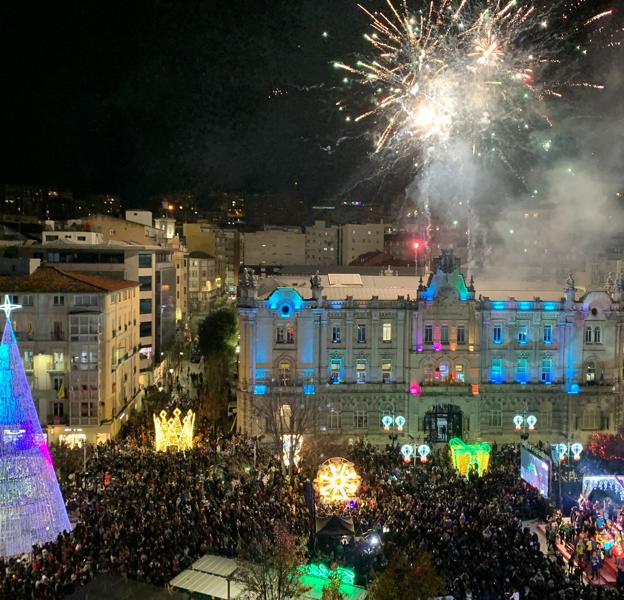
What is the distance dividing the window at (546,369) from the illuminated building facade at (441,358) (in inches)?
2.6

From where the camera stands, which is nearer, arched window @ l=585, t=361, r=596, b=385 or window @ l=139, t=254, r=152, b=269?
arched window @ l=585, t=361, r=596, b=385

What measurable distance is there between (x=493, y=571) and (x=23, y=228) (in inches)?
2893

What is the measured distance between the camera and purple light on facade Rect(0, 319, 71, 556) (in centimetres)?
2547

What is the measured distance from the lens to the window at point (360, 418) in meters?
45.6

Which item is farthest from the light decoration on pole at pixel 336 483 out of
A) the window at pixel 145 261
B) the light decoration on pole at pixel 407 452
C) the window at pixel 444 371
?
the window at pixel 145 261

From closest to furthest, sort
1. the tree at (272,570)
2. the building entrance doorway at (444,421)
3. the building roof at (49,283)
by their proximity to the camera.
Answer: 1. the tree at (272,570)
2. the building roof at (49,283)
3. the building entrance doorway at (444,421)

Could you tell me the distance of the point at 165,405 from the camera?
166 feet

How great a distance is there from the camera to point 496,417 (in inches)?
1815

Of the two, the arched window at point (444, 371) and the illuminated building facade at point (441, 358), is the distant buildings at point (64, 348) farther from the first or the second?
the arched window at point (444, 371)

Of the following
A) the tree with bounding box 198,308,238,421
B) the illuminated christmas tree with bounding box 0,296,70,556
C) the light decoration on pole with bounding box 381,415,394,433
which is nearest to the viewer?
the illuminated christmas tree with bounding box 0,296,70,556

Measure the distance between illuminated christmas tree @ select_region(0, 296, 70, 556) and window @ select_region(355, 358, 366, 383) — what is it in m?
22.7

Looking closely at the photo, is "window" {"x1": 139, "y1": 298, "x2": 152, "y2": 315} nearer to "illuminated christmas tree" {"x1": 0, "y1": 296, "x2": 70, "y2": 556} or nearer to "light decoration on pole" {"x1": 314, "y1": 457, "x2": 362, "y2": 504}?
"illuminated christmas tree" {"x1": 0, "y1": 296, "x2": 70, "y2": 556}

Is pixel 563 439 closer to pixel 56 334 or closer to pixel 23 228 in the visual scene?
pixel 56 334

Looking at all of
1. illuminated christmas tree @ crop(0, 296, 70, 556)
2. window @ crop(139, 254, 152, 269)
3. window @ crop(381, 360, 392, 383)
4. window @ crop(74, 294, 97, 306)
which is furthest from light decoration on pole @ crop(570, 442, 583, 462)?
window @ crop(139, 254, 152, 269)
